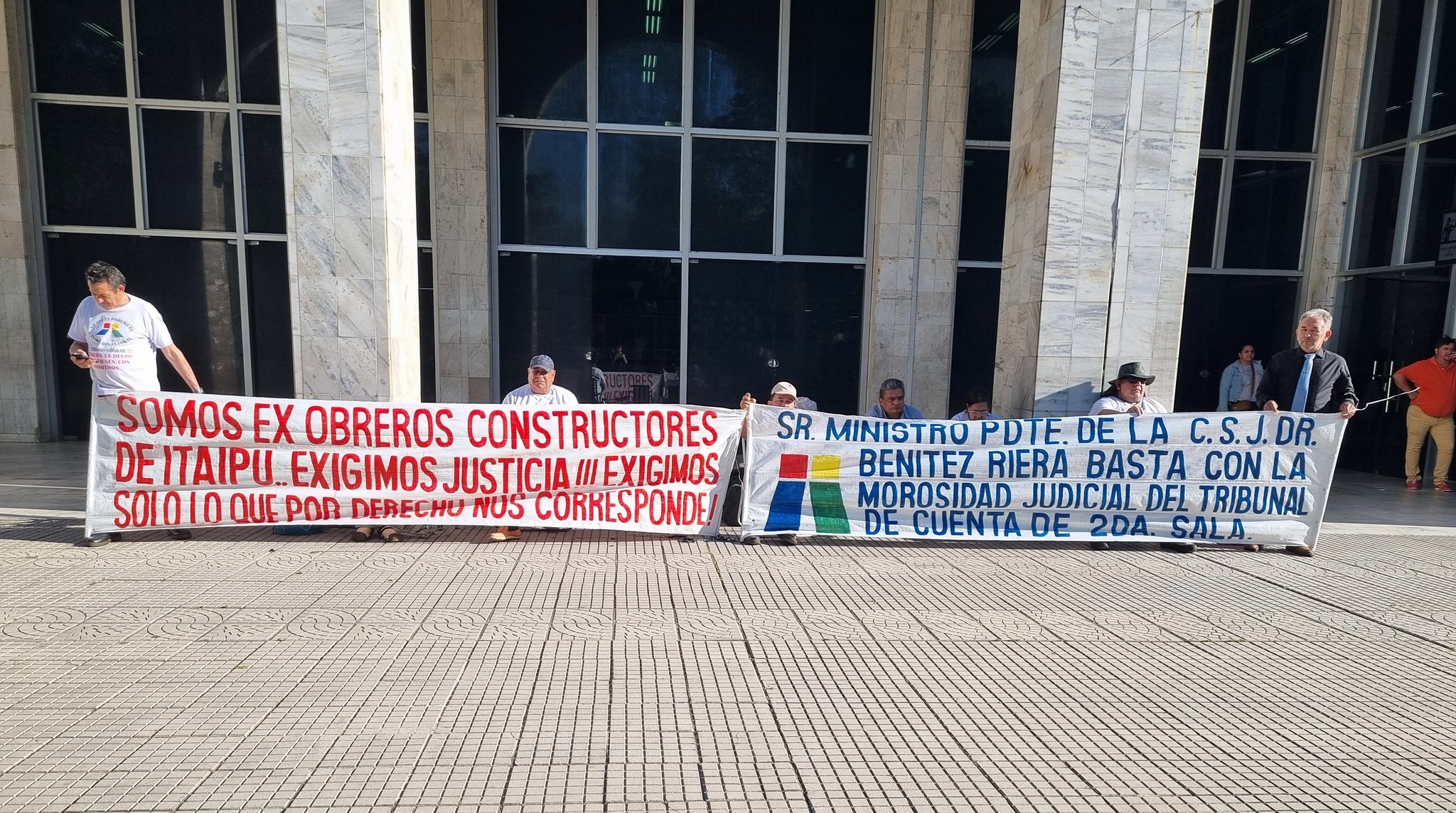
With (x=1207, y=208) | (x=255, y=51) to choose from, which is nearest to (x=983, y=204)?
(x=1207, y=208)

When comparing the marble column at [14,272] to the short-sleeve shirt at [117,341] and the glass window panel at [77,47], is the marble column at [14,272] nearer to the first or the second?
the glass window panel at [77,47]

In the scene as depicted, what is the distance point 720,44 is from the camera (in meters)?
10.5

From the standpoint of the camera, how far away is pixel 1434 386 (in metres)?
8.72

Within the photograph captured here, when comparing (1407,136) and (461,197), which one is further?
(461,197)

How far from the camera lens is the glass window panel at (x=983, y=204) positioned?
10750 millimetres

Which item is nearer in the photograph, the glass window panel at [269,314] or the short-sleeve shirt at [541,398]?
the short-sleeve shirt at [541,398]

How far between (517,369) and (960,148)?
7.08 meters

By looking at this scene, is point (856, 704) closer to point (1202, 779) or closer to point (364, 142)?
point (1202, 779)

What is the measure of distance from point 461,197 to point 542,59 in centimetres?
224

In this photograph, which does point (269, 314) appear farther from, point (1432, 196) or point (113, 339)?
point (1432, 196)

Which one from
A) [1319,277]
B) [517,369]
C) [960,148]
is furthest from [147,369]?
[1319,277]

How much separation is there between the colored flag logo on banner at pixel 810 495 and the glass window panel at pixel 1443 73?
9.78 meters

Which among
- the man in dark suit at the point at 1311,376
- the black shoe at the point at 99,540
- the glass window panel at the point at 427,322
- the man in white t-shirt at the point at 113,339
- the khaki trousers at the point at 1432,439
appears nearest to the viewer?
the black shoe at the point at 99,540

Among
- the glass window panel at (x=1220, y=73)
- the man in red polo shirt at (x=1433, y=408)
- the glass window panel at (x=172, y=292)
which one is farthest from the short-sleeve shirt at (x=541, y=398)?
the glass window panel at (x=1220, y=73)
